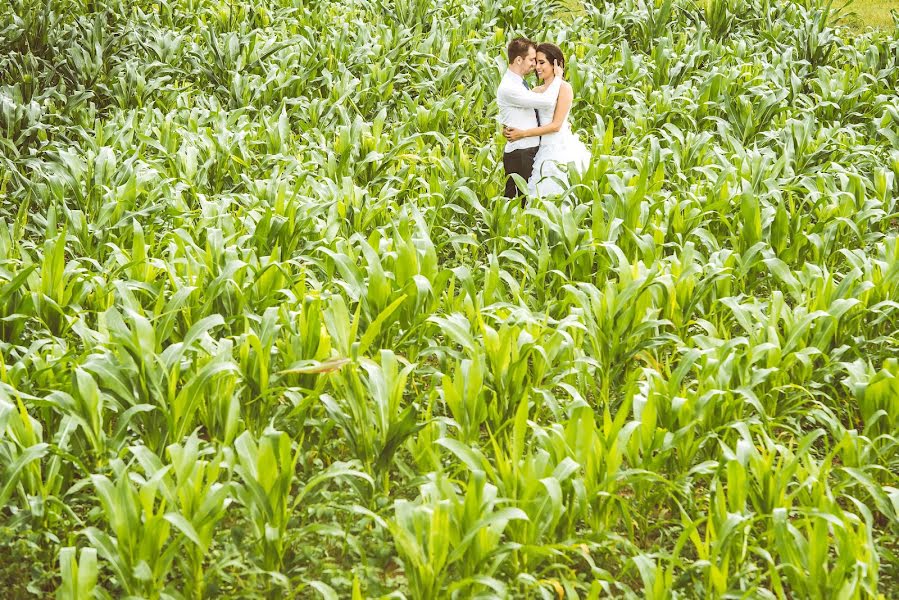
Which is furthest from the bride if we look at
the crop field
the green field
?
the green field

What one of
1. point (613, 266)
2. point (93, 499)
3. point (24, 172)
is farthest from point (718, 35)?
point (93, 499)

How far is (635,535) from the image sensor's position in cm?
368

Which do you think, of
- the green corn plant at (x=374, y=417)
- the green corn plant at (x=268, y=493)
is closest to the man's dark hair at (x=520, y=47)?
the green corn plant at (x=374, y=417)

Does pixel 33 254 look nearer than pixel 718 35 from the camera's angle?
Yes

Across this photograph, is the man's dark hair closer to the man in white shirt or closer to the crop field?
the man in white shirt

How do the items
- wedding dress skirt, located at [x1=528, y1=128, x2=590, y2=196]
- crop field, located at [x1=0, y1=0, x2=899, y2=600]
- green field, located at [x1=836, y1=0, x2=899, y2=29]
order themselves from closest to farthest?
crop field, located at [x1=0, y1=0, x2=899, y2=600] → wedding dress skirt, located at [x1=528, y1=128, x2=590, y2=196] → green field, located at [x1=836, y1=0, x2=899, y2=29]

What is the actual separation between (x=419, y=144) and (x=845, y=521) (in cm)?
455

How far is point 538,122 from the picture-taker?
6.52 metres

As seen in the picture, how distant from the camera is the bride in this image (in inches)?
249

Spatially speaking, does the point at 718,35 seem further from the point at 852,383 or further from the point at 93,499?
the point at 93,499

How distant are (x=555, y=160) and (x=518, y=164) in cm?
29

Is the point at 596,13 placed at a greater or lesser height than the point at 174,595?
greater

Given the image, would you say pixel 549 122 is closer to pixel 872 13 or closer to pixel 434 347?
pixel 434 347

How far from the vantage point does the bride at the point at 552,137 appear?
6.32m
